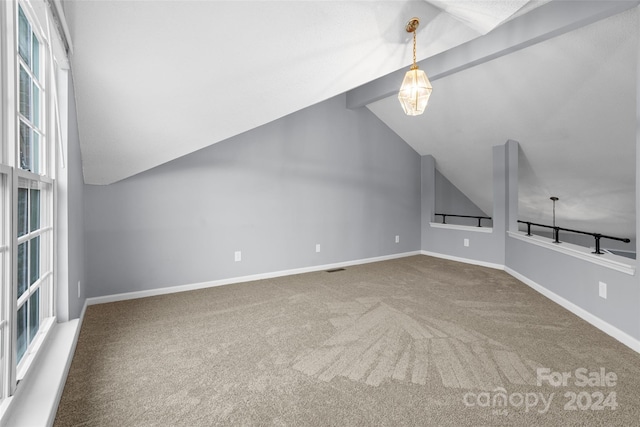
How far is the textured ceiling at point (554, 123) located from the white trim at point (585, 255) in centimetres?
123

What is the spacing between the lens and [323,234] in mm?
5066

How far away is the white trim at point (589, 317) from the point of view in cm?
244

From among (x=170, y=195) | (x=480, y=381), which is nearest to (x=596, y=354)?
(x=480, y=381)

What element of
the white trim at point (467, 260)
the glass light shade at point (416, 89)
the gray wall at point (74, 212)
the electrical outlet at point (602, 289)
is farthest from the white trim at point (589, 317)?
the gray wall at point (74, 212)

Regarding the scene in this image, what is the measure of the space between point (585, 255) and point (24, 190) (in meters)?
4.43

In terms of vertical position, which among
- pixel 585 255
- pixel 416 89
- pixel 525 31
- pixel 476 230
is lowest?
pixel 585 255

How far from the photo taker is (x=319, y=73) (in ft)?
8.82

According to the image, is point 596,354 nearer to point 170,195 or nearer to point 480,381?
point 480,381

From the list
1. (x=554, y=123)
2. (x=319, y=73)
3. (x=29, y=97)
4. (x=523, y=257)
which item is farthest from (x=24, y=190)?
(x=523, y=257)

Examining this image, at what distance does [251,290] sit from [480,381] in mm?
2677

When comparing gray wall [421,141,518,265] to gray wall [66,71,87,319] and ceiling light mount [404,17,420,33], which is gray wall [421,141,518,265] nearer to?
ceiling light mount [404,17,420,33]

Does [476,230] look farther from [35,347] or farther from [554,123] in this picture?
[35,347]

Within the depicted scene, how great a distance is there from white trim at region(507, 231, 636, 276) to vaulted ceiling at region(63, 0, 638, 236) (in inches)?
48.4

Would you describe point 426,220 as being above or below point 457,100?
below
